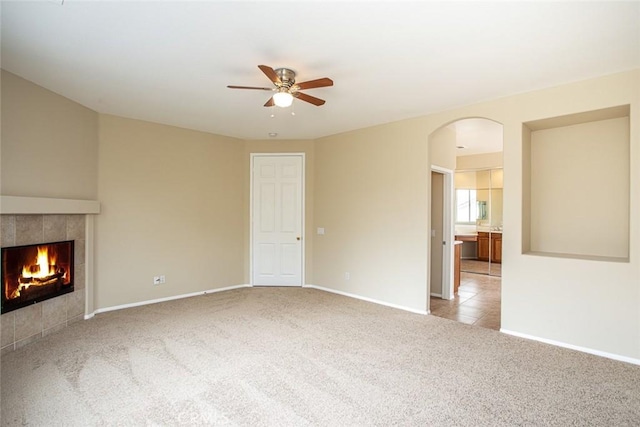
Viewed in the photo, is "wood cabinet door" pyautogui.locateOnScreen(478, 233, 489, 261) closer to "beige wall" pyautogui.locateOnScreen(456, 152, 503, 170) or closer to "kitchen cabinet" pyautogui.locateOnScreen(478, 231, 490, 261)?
"kitchen cabinet" pyautogui.locateOnScreen(478, 231, 490, 261)

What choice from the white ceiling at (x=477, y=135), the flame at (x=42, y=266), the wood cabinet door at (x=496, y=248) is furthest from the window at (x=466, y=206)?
the flame at (x=42, y=266)

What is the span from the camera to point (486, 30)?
7.61 ft

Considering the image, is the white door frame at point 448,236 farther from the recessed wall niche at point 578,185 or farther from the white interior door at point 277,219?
the white interior door at point 277,219

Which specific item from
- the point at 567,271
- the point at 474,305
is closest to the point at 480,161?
the point at 474,305

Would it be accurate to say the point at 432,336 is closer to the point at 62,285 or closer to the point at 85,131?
the point at 62,285

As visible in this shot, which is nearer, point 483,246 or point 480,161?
point 480,161

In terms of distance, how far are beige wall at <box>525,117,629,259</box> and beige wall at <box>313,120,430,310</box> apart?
1.30 metres

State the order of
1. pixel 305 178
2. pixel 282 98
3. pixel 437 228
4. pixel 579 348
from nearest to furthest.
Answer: pixel 282 98, pixel 579 348, pixel 437 228, pixel 305 178

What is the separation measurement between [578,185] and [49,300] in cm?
598

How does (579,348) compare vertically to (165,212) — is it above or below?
below

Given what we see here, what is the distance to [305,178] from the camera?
5.80 meters

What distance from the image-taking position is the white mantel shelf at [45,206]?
2.99m

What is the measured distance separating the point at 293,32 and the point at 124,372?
9.99 feet

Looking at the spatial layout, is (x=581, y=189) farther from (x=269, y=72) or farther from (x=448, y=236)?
(x=269, y=72)
